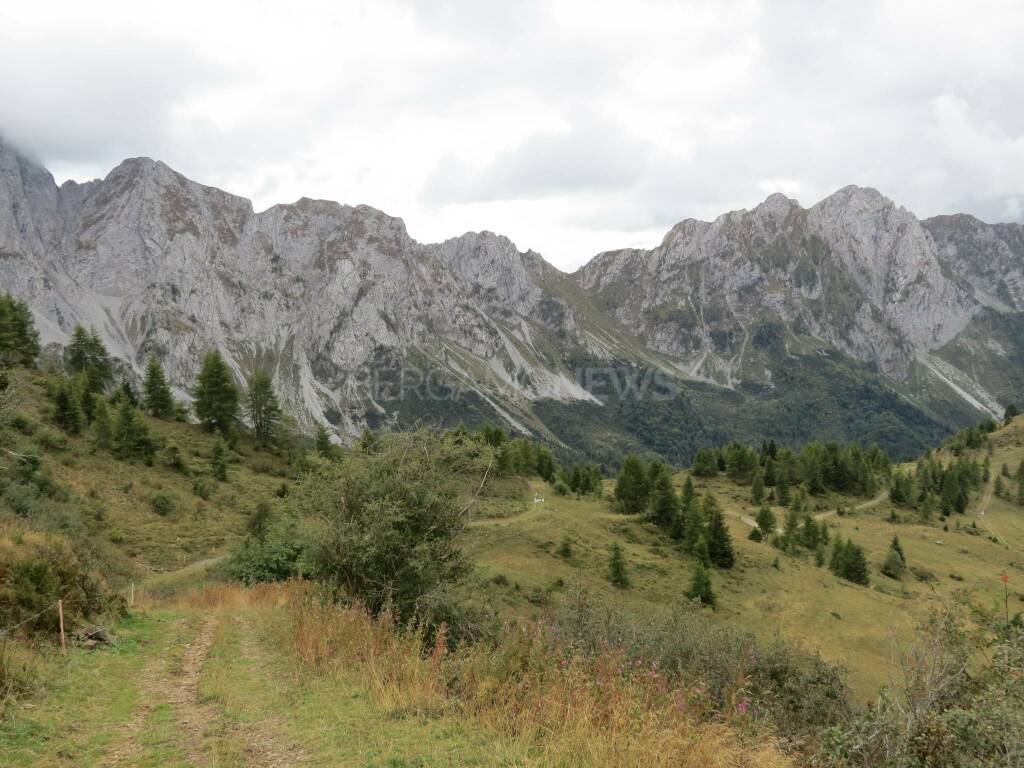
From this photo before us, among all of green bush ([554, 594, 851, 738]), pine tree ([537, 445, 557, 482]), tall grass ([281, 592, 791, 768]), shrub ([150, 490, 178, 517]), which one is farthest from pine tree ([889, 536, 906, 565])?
shrub ([150, 490, 178, 517])

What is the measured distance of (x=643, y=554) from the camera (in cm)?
5084

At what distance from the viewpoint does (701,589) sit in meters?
42.4

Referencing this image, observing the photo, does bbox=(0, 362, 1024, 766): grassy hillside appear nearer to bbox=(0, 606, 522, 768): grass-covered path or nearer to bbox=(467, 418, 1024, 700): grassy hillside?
bbox=(0, 606, 522, 768): grass-covered path

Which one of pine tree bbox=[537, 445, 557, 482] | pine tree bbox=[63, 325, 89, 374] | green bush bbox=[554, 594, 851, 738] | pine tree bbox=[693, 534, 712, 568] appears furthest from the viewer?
pine tree bbox=[537, 445, 557, 482]

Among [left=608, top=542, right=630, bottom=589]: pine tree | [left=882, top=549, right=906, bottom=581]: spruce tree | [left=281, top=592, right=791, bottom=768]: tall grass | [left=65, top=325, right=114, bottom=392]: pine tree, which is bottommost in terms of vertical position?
[left=882, top=549, right=906, bottom=581]: spruce tree

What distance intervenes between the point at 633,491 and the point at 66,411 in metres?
57.2

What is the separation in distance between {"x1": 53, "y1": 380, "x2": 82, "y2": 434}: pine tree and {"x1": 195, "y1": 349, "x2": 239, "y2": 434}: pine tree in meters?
18.1

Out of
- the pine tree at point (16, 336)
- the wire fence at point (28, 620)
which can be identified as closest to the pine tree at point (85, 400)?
the pine tree at point (16, 336)

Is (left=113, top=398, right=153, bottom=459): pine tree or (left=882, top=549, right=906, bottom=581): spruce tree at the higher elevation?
(left=113, top=398, right=153, bottom=459): pine tree

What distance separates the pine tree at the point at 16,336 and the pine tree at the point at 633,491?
66944 millimetres

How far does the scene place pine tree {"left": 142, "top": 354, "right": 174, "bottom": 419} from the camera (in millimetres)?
75500

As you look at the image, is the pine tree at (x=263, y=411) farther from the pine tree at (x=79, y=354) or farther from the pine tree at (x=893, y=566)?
the pine tree at (x=893, y=566)

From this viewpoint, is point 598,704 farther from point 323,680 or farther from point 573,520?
point 573,520

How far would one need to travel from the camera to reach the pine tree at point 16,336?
66.9 meters
